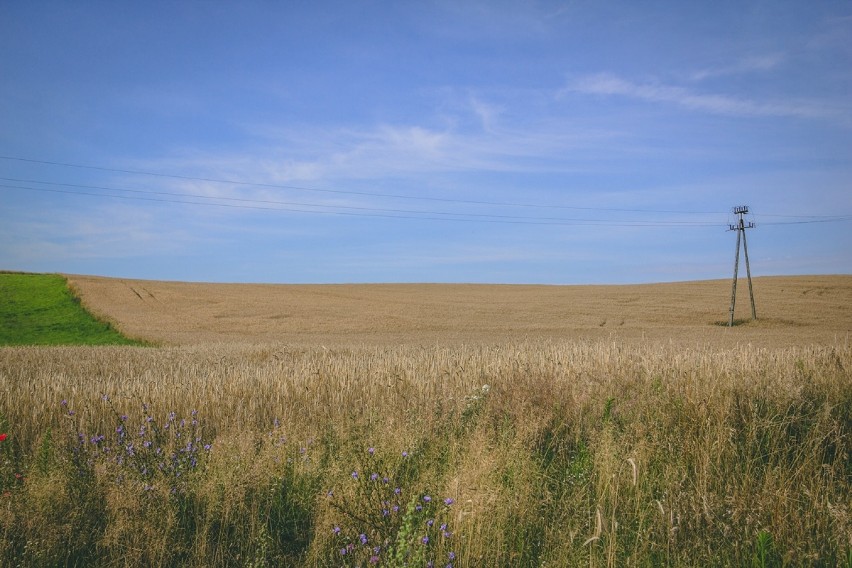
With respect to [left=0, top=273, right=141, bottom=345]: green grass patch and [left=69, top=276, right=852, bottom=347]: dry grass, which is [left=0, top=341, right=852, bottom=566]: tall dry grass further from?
[left=0, top=273, right=141, bottom=345]: green grass patch

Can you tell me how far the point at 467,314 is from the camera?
42.7 metres

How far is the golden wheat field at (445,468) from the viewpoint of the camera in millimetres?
4012

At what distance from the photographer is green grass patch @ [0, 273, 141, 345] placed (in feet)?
115

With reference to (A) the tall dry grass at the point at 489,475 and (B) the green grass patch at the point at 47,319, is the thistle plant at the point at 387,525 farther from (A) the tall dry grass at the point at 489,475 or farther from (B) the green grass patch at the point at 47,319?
(B) the green grass patch at the point at 47,319

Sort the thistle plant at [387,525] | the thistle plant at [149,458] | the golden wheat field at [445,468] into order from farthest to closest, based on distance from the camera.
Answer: the thistle plant at [149,458] → the golden wheat field at [445,468] → the thistle plant at [387,525]

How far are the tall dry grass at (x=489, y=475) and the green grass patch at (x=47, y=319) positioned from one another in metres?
28.3

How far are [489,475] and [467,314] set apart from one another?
38.1 meters

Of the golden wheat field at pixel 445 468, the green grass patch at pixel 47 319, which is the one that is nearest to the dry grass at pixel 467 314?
the green grass patch at pixel 47 319

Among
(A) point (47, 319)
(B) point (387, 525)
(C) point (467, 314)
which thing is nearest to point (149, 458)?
(B) point (387, 525)

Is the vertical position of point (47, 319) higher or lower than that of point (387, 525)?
higher

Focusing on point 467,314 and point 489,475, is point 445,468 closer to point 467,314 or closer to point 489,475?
point 489,475

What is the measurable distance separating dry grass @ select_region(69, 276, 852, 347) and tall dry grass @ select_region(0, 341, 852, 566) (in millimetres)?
18910

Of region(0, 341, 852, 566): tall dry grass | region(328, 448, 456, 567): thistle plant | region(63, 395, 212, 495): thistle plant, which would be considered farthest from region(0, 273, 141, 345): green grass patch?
region(328, 448, 456, 567): thistle plant

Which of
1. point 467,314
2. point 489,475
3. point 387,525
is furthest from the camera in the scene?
point 467,314
